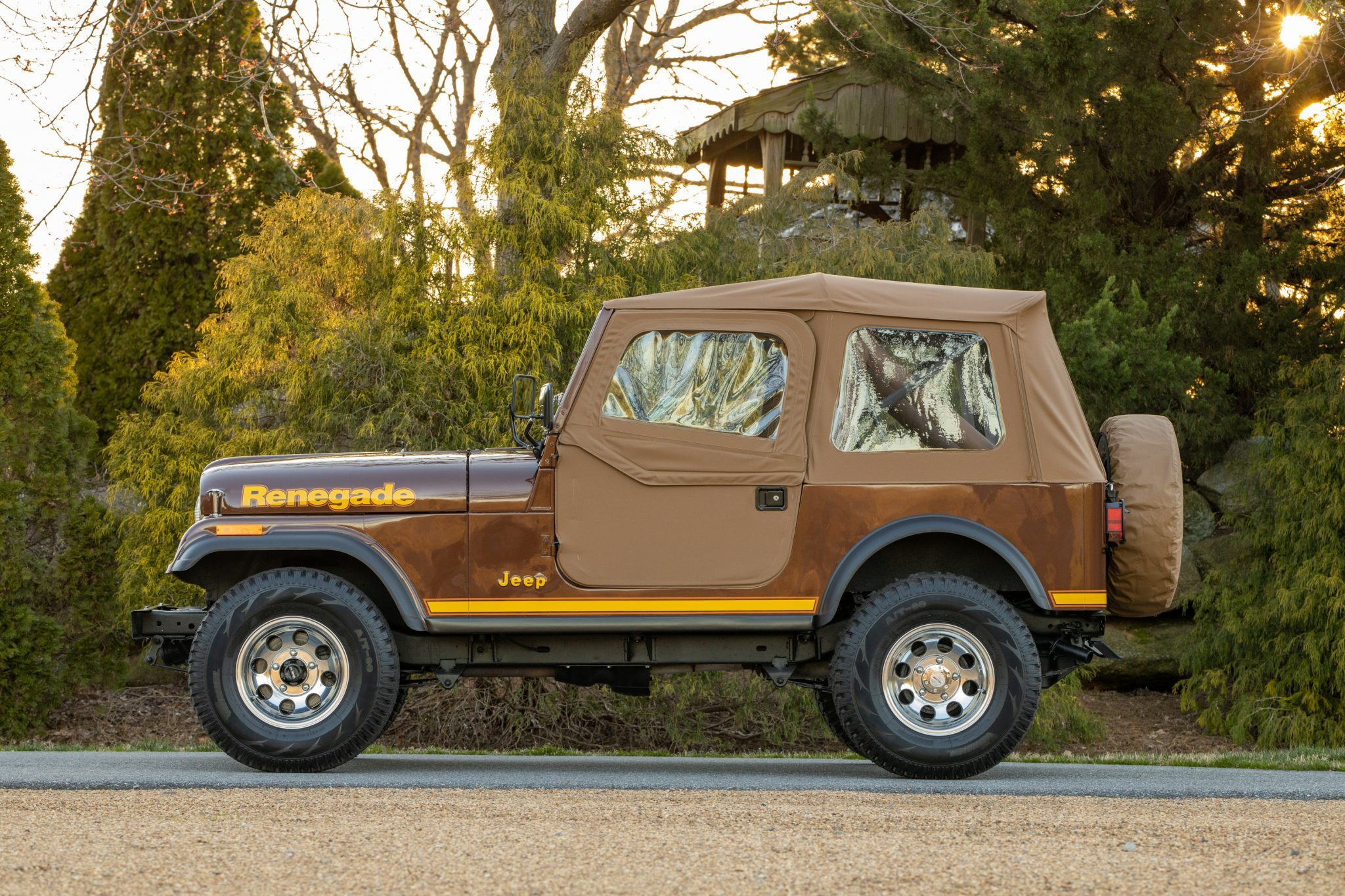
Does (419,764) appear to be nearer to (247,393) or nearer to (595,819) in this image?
(595,819)

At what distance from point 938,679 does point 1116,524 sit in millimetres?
1065

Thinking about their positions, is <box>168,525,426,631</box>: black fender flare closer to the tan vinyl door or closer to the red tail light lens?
the tan vinyl door

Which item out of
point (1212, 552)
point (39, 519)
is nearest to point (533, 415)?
point (39, 519)

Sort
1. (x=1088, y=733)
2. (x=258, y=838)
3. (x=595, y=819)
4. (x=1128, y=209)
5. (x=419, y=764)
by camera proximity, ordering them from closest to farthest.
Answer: (x=258, y=838) < (x=595, y=819) < (x=419, y=764) < (x=1088, y=733) < (x=1128, y=209)

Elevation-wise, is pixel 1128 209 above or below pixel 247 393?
above

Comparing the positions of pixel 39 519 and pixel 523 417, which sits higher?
pixel 523 417

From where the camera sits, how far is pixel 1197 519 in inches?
590

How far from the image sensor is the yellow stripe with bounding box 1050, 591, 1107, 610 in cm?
620

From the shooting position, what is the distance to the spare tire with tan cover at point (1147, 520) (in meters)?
6.20

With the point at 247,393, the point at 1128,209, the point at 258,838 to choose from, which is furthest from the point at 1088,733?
the point at 258,838

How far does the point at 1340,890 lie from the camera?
153 inches

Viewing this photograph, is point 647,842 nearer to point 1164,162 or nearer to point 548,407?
point 548,407

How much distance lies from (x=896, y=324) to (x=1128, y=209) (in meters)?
9.67

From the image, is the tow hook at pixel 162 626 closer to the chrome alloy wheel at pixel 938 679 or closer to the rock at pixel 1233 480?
the chrome alloy wheel at pixel 938 679
